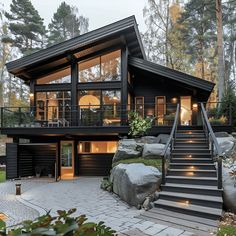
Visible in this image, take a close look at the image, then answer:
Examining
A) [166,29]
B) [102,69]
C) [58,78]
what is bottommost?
[58,78]

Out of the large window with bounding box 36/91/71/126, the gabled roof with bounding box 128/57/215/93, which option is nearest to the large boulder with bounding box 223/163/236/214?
the gabled roof with bounding box 128/57/215/93

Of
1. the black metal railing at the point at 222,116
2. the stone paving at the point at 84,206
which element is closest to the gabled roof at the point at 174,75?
the black metal railing at the point at 222,116

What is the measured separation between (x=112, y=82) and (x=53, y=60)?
3.42 m

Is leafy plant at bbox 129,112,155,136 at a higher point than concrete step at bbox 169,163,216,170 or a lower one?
higher

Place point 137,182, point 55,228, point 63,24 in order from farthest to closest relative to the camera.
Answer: point 63,24 < point 137,182 < point 55,228

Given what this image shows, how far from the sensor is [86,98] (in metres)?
13.4

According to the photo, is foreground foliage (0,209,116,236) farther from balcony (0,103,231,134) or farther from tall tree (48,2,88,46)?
tall tree (48,2,88,46)

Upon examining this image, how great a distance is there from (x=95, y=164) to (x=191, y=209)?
27.1 feet

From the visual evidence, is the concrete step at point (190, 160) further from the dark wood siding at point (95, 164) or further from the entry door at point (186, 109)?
the entry door at point (186, 109)

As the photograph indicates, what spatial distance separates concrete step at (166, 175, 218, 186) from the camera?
654cm

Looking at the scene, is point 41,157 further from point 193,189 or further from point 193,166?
point 193,189

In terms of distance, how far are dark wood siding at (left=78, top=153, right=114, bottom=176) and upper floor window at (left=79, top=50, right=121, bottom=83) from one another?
4.01m

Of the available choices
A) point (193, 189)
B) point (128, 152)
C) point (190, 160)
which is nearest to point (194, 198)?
point (193, 189)

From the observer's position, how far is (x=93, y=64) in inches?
538
